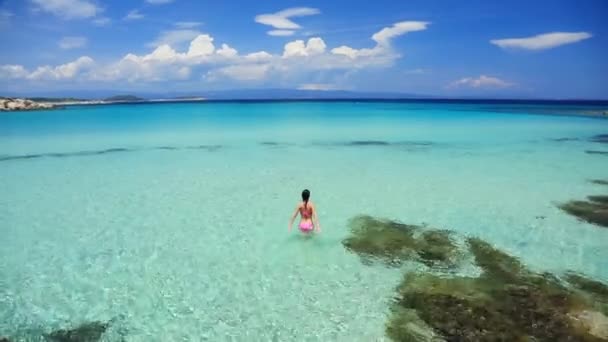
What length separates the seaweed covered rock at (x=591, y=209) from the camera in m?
12.2

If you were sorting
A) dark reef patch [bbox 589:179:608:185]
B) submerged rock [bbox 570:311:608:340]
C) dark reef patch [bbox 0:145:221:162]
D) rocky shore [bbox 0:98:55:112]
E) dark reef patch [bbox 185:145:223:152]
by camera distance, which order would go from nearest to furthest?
submerged rock [bbox 570:311:608:340] < dark reef patch [bbox 589:179:608:185] < dark reef patch [bbox 0:145:221:162] < dark reef patch [bbox 185:145:223:152] < rocky shore [bbox 0:98:55:112]

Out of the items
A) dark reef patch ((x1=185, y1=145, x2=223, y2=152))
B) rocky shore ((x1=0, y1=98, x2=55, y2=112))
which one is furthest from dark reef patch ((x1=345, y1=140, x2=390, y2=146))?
rocky shore ((x1=0, y1=98, x2=55, y2=112))

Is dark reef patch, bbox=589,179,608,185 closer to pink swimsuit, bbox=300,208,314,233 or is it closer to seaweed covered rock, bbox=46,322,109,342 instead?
pink swimsuit, bbox=300,208,314,233

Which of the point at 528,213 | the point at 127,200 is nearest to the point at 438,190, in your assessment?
the point at 528,213

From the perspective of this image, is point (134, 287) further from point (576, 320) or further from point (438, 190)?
point (438, 190)

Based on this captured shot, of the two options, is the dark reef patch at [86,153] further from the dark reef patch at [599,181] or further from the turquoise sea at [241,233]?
the dark reef patch at [599,181]

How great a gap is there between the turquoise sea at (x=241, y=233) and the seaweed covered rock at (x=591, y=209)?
0.42m

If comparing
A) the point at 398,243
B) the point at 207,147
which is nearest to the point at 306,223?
the point at 398,243

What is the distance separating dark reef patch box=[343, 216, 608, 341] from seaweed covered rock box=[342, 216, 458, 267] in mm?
48

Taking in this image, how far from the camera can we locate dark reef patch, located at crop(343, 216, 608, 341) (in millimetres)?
6582

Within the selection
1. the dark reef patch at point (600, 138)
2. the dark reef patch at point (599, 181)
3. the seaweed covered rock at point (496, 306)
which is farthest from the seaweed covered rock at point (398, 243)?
the dark reef patch at point (600, 138)

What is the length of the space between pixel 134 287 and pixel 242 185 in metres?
8.74

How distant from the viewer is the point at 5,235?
11258 mm

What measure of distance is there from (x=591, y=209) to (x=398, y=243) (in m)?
7.24
